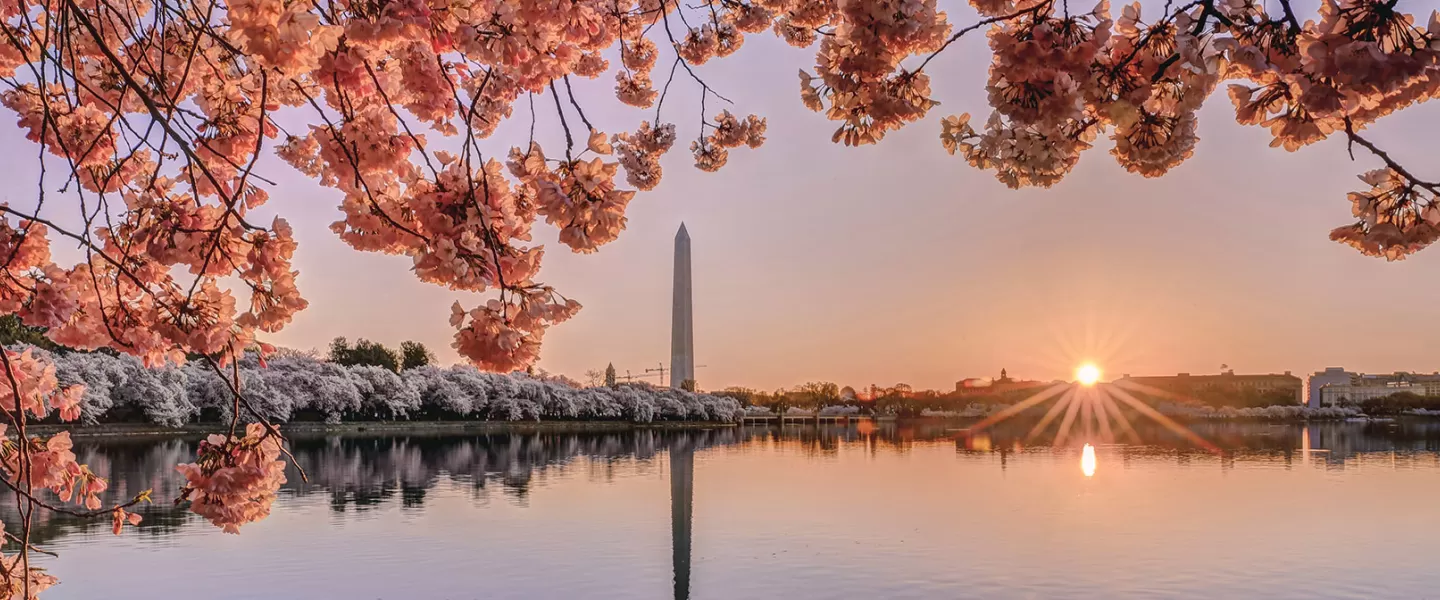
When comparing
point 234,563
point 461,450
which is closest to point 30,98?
point 234,563

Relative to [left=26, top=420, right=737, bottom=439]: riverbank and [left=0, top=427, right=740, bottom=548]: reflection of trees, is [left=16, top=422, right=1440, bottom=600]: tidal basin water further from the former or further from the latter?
[left=26, top=420, right=737, bottom=439]: riverbank

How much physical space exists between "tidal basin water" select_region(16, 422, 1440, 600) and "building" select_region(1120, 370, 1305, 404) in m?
89.2

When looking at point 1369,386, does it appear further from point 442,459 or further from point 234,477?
point 234,477

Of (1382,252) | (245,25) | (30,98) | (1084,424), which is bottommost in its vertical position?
(1084,424)

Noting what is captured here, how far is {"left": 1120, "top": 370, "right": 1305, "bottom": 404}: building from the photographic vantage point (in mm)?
118125

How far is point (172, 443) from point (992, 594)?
1457 inches

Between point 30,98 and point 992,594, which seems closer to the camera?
point 30,98

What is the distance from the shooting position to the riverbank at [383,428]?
43866 mm

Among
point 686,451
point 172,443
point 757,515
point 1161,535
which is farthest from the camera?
point 686,451

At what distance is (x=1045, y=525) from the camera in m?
21.5

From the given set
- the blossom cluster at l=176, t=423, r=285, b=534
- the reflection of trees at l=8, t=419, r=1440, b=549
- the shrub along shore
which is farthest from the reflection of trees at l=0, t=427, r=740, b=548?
the blossom cluster at l=176, t=423, r=285, b=534

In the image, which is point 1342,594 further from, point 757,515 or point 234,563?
point 234,563

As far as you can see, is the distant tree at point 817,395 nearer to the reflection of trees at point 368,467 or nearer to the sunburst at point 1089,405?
the sunburst at point 1089,405

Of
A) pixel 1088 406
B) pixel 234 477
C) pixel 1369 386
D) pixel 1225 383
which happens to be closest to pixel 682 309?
pixel 1088 406
